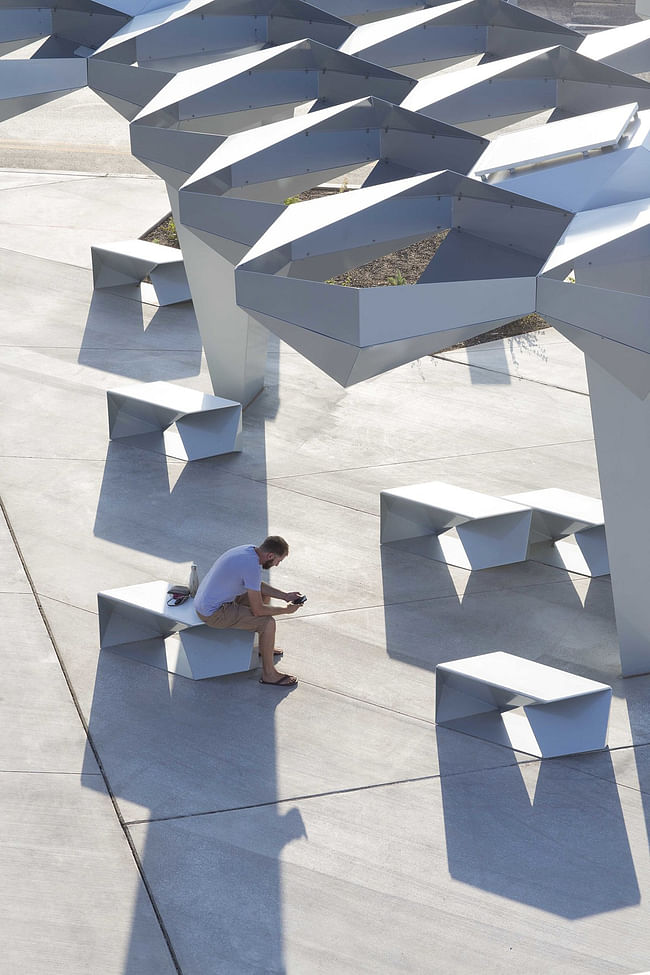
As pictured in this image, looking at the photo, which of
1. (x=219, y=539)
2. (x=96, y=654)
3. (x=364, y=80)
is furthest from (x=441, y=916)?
(x=364, y=80)

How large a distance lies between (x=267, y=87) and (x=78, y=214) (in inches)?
245

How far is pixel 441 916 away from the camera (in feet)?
20.1

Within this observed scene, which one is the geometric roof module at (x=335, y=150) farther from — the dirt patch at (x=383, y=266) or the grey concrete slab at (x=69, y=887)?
the dirt patch at (x=383, y=266)

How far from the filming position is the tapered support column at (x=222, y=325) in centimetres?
1003

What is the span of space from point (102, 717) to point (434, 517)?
Answer: 9.55ft

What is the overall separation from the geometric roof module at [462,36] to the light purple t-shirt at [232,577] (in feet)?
15.5

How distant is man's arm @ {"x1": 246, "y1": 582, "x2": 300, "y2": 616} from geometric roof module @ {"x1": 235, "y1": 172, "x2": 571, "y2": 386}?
Result: 5.16ft

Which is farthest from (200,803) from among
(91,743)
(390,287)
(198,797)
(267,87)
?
(267,87)

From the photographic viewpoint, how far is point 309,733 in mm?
7266

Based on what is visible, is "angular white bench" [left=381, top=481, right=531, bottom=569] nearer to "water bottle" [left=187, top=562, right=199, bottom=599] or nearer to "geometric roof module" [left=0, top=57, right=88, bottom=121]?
"water bottle" [left=187, top=562, right=199, bottom=599]

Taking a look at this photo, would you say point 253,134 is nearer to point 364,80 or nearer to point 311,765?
point 364,80

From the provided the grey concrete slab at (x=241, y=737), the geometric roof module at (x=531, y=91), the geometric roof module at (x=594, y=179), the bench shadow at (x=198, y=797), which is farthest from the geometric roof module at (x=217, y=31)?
the grey concrete slab at (x=241, y=737)

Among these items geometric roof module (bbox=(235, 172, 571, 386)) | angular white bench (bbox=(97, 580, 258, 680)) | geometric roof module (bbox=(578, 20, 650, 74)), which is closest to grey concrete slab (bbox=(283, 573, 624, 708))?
angular white bench (bbox=(97, 580, 258, 680))

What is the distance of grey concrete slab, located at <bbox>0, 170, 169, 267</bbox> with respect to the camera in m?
14.0
